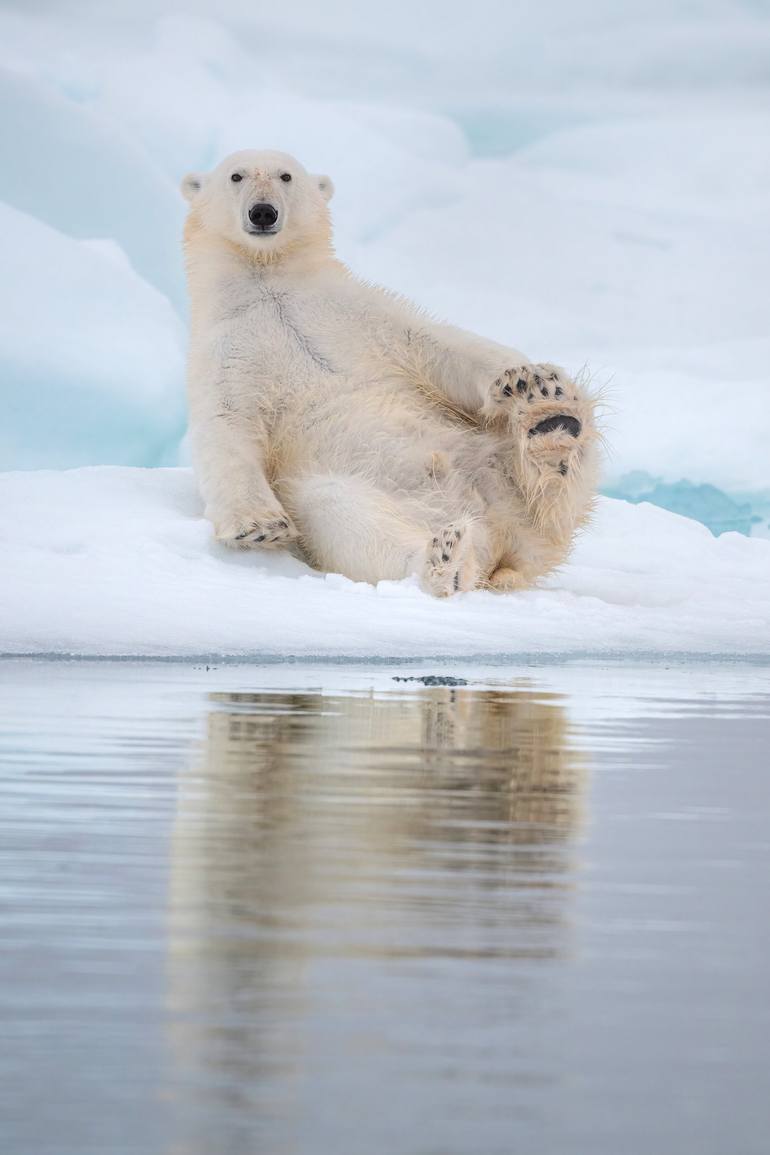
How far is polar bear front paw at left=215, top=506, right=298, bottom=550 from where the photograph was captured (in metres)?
8.10

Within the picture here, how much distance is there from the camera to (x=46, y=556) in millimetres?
7566

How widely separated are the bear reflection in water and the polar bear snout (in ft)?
18.8

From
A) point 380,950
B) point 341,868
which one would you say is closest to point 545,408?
point 341,868

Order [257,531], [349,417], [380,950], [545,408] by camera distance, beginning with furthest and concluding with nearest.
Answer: [349,417]
[545,408]
[257,531]
[380,950]

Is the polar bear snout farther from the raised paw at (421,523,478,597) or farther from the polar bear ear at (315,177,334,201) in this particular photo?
the raised paw at (421,523,478,597)

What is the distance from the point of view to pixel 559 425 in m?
8.33

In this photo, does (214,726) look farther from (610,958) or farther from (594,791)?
(610,958)

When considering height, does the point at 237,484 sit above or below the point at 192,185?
below

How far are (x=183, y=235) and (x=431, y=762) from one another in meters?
6.91

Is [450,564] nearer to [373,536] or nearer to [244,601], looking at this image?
[373,536]

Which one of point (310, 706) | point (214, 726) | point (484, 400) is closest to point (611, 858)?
point (214, 726)

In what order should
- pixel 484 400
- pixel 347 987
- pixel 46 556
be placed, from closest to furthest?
pixel 347 987 → pixel 46 556 → pixel 484 400

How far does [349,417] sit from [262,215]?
3.93 ft

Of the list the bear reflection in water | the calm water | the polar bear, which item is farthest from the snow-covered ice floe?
the calm water
